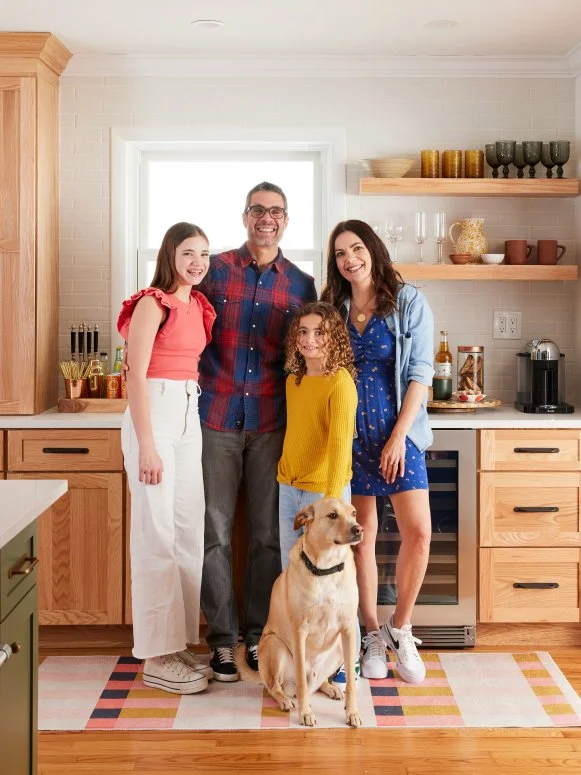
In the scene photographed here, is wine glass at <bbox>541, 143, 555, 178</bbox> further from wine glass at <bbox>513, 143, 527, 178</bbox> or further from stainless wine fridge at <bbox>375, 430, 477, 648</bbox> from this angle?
stainless wine fridge at <bbox>375, 430, 477, 648</bbox>

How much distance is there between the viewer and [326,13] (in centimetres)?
352

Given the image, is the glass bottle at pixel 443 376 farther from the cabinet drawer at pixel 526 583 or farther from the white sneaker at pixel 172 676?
the white sneaker at pixel 172 676

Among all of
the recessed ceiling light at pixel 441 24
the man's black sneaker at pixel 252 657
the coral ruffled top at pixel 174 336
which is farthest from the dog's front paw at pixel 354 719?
the recessed ceiling light at pixel 441 24

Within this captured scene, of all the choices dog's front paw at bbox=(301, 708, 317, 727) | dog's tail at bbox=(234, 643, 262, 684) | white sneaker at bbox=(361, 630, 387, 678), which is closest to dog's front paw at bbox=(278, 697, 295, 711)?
dog's front paw at bbox=(301, 708, 317, 727)

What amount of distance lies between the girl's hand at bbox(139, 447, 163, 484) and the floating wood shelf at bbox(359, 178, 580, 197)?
165 centimetres

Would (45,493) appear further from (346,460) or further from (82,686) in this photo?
(82,686)

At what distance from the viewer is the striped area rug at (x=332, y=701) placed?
294 centimetres

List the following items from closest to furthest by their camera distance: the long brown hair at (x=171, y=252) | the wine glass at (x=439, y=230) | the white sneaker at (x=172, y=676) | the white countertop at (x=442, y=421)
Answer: the long brown hair at (x=171, y=252)
the white sneaker at (x=172, y=676)
the white countertop at (x=442, y=421)
the wine glass at (x=439, y=230)

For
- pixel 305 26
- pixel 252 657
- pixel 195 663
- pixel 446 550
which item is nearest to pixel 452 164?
pixel 305 26

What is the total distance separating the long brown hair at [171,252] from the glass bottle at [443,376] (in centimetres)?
134

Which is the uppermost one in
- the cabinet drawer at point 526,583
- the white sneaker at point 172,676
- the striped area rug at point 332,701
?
the cabinet drawer at point 526,583

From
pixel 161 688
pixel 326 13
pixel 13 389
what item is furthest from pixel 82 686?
pixel 326 13

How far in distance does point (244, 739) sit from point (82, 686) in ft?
2.38

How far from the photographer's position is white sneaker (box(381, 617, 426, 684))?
10.7 feet
